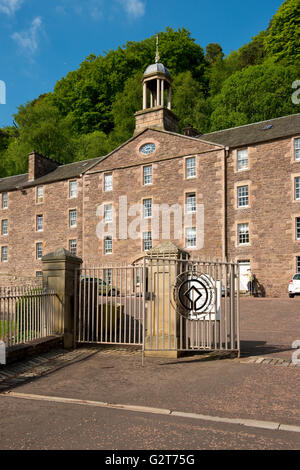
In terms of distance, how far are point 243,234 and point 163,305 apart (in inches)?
816

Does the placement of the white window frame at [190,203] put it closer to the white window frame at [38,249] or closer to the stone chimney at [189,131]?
the stone chimney at [189,131]

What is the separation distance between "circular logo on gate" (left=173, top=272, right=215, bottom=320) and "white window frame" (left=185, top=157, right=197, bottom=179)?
878 inches

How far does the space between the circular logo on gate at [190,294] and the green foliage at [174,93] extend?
3240cm

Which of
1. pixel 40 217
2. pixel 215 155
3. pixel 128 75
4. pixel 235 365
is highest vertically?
pixel 128 75

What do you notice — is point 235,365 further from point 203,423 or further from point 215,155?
point 215,155

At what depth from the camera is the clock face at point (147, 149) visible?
32.7 m

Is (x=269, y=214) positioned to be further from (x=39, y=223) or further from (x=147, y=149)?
(x=39, y=223)

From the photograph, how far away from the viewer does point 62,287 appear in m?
9.87

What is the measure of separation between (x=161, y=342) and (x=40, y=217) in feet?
107

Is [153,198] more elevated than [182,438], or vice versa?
[153,198]

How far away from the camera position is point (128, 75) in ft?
206

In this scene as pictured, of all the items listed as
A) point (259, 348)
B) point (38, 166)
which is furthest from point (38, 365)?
point (38, 166)
